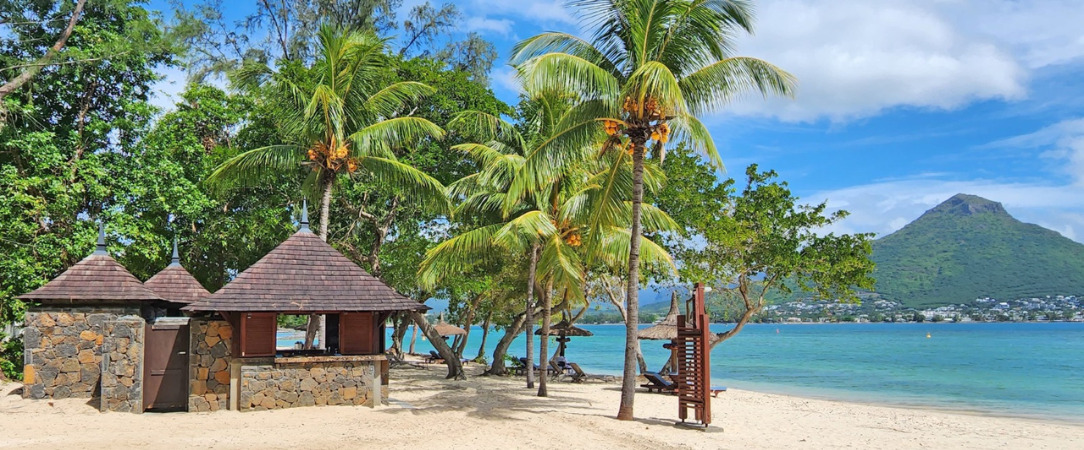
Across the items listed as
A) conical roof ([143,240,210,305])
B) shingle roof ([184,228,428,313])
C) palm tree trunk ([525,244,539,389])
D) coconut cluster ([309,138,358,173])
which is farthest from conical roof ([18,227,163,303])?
palm tree trunk ([525,244,539,389])

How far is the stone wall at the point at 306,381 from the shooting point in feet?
41.0

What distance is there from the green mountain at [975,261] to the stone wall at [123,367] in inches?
5267

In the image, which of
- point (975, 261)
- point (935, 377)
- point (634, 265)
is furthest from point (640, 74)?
point (975, 261)

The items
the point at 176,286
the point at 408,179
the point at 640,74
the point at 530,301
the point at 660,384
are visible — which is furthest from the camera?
the point at 660,384

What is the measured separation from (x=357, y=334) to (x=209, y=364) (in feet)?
8.27

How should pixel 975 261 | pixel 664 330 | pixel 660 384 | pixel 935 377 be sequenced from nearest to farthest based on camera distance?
pixel 660 384 < pixel 664 330 < pixel 935 377 < pixel 975 261

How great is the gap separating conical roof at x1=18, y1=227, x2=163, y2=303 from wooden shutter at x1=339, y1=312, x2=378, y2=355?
380 cm

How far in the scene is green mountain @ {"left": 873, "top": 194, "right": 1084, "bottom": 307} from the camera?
129 m

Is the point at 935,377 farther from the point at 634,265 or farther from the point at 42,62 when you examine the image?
the point at 42,62

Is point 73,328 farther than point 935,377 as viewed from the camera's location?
No

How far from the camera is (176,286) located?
15.4 m

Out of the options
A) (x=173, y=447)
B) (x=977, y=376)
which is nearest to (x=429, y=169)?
(x=173, y=447)

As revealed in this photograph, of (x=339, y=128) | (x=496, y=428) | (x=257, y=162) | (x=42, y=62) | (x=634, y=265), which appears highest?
(x=42, y=62)

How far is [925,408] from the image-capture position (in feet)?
69.3
